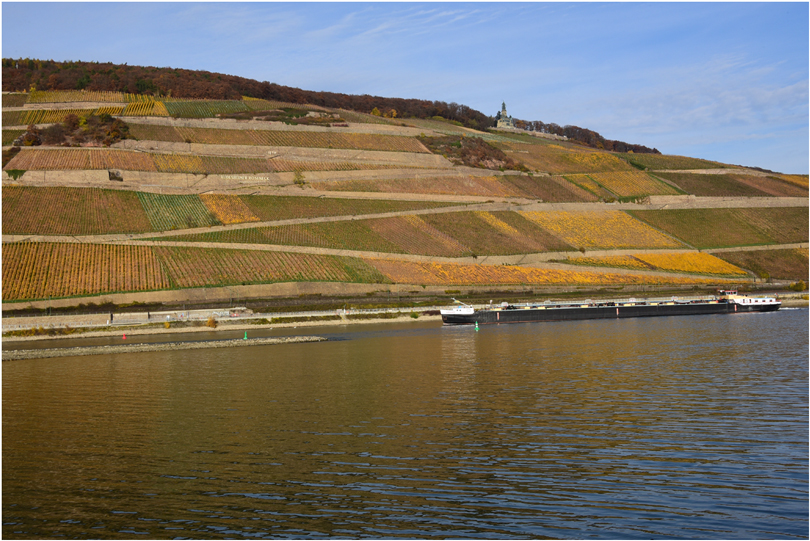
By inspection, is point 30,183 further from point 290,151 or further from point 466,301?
point 466,301

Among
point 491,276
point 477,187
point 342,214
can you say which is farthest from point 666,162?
point 342,214

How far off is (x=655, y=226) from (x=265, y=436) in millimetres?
94678

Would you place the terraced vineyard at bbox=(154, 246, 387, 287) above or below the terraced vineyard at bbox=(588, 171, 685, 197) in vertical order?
below

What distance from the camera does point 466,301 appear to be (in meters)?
70.0

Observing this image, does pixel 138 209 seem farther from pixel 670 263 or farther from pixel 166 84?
pixel 670 263

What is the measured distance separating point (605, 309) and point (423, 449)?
166 feet

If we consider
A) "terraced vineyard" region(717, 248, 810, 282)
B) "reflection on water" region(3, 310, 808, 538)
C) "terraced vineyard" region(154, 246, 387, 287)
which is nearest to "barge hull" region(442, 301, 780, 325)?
"terraced vineyard" region(154, 246, 387, 287)

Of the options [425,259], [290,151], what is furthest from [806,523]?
[290,151]

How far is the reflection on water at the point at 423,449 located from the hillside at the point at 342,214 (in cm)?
3886

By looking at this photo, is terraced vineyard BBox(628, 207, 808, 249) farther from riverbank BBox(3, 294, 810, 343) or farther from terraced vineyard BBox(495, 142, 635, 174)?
riverbank BBox(3, 294, 810, 343)

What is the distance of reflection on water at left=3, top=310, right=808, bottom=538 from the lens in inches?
483

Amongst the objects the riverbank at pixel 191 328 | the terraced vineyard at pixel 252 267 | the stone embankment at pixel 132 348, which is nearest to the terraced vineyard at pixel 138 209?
the terraced vineyard at pixel 252 267

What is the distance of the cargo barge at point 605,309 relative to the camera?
6012 cm

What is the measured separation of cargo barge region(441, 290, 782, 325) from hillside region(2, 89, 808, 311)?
1104 centimetres
